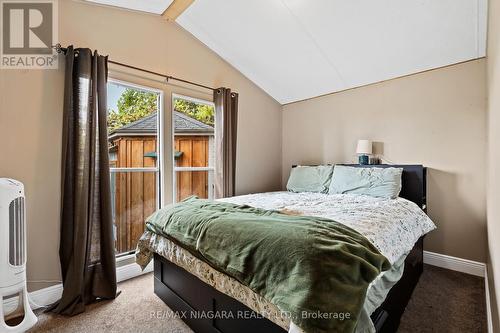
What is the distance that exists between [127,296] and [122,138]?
1530mm

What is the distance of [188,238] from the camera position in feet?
5.04

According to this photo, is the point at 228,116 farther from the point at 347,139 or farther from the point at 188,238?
the point at 188,238

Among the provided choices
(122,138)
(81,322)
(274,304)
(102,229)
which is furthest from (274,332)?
(122,138)

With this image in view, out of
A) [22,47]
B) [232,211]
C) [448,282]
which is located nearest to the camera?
[232,211]

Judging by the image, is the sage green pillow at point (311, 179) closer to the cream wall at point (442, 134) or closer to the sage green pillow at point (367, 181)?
the sage green pillow at point (367, 181)

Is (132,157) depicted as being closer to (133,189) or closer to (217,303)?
(133,189)

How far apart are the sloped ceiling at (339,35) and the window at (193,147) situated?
829 mm

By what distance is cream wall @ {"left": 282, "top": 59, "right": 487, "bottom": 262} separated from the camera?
99.0 inches

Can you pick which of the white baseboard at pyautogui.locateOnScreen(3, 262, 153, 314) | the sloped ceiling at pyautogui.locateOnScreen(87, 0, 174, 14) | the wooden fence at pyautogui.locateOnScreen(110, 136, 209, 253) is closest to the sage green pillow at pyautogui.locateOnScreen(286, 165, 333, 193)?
the wooden fence at pyautogui.locateOnScreen(110, 136, 209, 253)

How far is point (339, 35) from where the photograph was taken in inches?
100

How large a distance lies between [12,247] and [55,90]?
1263mm

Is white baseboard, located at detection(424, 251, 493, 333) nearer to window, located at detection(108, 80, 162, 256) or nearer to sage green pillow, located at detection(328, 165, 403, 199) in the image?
sage green pillow, located at detection(328, 165, 403, 199)

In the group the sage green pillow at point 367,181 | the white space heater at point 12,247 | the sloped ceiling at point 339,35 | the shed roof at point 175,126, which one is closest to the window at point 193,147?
the shed roof at point 175,126

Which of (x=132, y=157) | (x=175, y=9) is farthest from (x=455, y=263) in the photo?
(x=175, y=9)
